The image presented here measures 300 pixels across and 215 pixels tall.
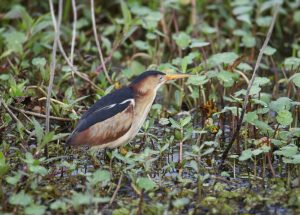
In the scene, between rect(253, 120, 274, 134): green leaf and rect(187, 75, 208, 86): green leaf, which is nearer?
rect(253, 120, 274, 134): green leaf

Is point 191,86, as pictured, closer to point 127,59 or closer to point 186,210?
point 127,59

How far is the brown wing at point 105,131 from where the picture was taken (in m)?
4.64

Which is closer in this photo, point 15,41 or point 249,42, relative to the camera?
point 15,41

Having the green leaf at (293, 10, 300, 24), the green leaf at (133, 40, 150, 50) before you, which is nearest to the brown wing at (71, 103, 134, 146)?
the green leaf at (133, 40, 150, 50)

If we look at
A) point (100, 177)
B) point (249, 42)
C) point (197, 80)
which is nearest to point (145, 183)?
point (100, 177)

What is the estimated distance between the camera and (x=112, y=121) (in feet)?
15.4

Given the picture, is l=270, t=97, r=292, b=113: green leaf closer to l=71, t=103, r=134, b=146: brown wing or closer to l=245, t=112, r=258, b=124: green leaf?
l=245, t=112, r=258, b=124: green leaf

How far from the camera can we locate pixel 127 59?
6.93 m

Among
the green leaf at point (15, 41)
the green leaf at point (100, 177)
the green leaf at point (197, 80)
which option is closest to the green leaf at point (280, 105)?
the green leaf at point (197, 80)

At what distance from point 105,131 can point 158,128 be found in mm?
941

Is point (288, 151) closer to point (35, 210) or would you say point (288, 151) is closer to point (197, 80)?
point (197, 80)

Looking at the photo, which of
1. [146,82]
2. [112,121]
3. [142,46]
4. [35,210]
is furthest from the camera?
[142,46]

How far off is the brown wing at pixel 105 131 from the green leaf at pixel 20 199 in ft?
2.48

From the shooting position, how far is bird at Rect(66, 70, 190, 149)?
4.66 meters
